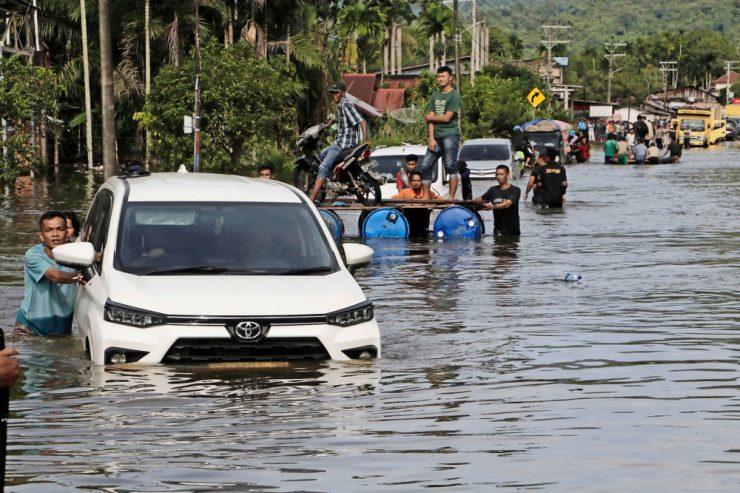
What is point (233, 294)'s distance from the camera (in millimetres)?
9328

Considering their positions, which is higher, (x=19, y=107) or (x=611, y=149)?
(x=19, y=107)

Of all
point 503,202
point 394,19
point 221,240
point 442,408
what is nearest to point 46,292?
point 221,240

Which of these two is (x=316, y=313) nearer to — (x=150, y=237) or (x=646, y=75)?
(x=150, y=237)

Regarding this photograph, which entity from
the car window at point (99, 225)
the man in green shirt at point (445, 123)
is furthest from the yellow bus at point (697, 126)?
the car window at point (99, 225)

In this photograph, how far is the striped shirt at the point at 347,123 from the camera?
21.4 meters

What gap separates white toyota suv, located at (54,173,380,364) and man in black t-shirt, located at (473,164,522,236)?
36.6 feet

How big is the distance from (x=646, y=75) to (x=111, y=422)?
641ft

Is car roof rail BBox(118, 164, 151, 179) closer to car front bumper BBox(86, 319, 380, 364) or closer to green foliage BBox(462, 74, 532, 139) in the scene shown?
car front bumper BBox(86, 319, 380, 364)

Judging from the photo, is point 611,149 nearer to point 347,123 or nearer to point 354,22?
point 354,22

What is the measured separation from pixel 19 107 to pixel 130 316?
25.4 metres

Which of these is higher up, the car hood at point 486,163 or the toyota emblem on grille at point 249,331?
the toyota emblem on grille at point 249,331

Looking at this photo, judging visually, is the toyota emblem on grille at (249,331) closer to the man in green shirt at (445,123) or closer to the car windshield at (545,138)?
the man in green shirt at (445,123)

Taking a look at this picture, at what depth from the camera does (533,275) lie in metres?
17.6

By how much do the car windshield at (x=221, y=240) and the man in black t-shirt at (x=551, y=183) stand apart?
1953 centimetres
